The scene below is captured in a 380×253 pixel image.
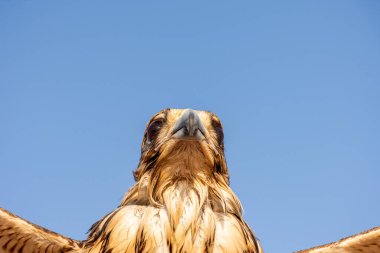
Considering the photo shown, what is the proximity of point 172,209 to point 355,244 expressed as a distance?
2.35 metres

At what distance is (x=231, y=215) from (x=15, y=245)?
7.74 ft

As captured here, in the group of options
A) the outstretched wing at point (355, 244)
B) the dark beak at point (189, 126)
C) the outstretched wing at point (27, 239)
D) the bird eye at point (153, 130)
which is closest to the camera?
the dark beak at point (189, 126)

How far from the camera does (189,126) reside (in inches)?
183

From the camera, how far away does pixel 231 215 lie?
4688 millimetres

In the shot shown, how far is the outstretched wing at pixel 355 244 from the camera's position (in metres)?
5.37

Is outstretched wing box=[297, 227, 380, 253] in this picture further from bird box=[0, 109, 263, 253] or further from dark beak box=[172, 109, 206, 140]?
dark beak box=[172, 109, 206, 140]

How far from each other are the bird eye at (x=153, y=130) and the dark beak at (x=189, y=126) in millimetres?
513

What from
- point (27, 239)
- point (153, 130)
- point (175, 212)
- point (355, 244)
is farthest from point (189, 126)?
point (355, 244)

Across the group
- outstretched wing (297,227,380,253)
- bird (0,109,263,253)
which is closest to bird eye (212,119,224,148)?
bird (0,109,263,253)

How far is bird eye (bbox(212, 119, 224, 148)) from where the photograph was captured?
17.4ft

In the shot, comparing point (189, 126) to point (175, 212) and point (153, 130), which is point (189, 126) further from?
point (175, 212)

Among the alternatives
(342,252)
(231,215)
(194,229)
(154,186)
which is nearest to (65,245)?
(154,186)

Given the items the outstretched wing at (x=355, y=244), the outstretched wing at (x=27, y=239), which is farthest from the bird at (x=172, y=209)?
the outstretched wing at (x=355, y=244)

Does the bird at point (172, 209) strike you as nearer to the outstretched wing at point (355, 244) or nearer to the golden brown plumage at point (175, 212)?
the golden brown plumage at point (175, 212)
